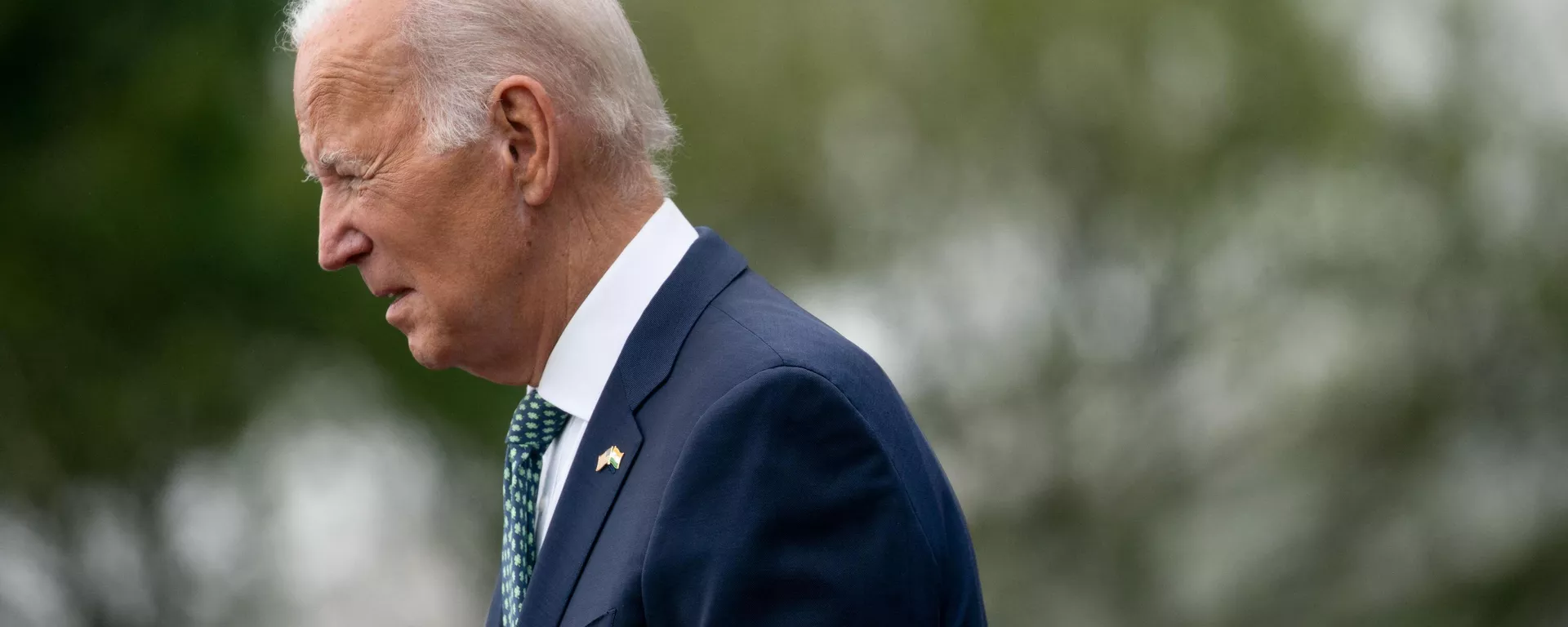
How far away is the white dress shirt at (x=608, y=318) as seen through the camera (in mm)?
1358

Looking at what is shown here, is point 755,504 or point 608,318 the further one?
point 608,318

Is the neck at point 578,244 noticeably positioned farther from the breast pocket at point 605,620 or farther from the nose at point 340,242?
the breast pocket at point 605,620

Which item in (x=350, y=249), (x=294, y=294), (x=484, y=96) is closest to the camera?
(x=484, y=96)

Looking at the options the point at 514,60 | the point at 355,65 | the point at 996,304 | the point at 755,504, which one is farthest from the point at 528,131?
the point at 996,304

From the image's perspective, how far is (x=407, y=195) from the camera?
1.34 m

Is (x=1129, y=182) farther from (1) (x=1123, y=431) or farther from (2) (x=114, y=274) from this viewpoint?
(2) (x=114, y=274)

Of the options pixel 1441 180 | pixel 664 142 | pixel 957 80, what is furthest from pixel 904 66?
pixel 664 142

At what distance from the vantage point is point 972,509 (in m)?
4.16

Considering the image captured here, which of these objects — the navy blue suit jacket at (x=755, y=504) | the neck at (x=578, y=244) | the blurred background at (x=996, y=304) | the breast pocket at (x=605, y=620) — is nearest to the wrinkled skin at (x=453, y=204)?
the neck at (x=578, y=244)

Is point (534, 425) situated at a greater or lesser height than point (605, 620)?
greater

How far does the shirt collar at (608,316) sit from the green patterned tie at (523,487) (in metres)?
0.07

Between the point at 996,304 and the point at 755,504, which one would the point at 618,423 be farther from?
the point at 996,304

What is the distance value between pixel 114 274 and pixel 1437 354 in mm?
3969

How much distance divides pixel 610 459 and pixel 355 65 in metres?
0.47
